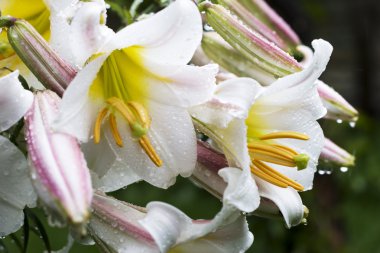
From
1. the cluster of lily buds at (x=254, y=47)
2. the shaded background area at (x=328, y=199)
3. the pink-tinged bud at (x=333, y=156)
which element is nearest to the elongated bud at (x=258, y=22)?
the cluster of lily buds at (x=254, y=47)

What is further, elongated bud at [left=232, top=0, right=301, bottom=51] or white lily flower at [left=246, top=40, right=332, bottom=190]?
elongated bud at [left=232, top=0, right=301, bottom=51]

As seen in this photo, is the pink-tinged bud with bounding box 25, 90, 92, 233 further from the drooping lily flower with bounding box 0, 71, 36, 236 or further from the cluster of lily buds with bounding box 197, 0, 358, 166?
the cluster of lily buds with bounding box 197, 0, 358, 166

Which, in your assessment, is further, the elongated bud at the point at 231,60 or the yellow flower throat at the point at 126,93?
the elongated bud at the point at 231,60

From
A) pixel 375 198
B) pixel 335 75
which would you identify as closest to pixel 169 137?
pixel 375 198

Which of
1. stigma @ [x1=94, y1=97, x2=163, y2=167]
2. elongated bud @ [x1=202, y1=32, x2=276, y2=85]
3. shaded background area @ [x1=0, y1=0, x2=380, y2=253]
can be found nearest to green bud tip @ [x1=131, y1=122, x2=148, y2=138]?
stigma @ [x1=94, y1=97, x2=163, y2=167]

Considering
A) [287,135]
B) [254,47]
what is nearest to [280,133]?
[287,135]

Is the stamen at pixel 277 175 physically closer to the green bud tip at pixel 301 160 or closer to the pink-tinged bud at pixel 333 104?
the green bud tip at pixel 301 160

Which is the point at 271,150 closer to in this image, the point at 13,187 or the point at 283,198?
the point at 283,198
